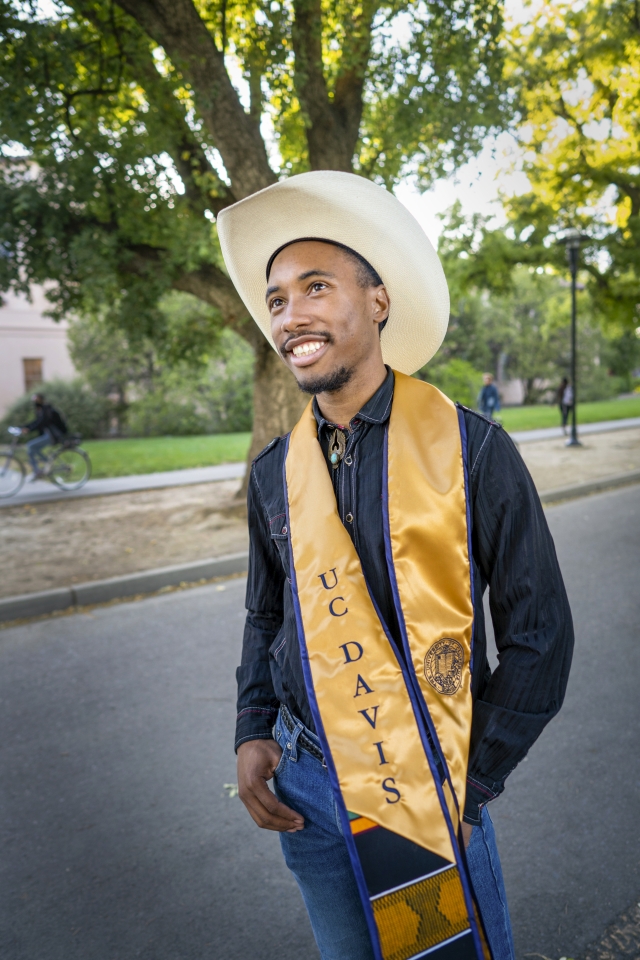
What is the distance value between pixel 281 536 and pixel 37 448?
13054 millimetres

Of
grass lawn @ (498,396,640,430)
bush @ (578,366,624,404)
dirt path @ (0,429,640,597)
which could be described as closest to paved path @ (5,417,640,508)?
dirt path @ (0,429,640,597)

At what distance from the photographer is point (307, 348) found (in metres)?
1.53

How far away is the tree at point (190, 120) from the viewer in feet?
24.1

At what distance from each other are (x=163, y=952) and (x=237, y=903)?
34 centimetres

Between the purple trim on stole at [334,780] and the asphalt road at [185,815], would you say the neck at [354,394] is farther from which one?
the asphalt road at [185,815]

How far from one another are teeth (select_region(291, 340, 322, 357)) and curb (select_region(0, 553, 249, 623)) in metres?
5.71

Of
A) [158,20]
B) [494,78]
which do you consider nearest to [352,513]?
[158,20]

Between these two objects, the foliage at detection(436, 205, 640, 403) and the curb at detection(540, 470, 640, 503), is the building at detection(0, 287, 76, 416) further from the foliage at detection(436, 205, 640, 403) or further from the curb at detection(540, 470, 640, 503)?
the curb at detection(540, 470, 640, 503)

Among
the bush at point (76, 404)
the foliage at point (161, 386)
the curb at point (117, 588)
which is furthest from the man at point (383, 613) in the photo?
the bush at point (76, 404)

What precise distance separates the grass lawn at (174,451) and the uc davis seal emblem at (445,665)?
14943mm

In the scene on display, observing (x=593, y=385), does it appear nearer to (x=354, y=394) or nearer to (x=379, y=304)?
(x=379, y=304)

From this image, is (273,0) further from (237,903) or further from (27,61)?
(237,903)

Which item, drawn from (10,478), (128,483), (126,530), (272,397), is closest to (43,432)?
(10,478)

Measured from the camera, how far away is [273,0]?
7285 millimetres
